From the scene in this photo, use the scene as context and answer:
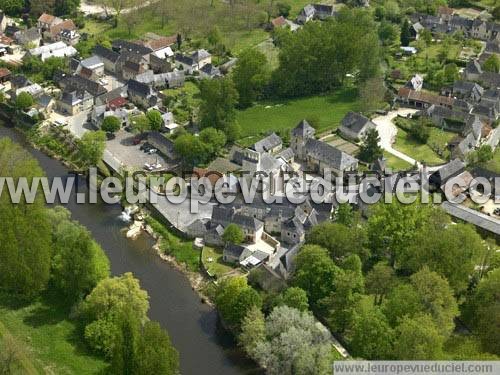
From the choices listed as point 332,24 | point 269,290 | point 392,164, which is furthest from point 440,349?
point 332,24

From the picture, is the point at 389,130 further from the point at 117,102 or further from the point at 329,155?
the point at 117,102

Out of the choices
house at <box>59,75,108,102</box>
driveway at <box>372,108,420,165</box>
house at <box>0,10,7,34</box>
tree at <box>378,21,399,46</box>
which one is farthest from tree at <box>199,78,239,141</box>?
house at <box>0,10,7,34</box>

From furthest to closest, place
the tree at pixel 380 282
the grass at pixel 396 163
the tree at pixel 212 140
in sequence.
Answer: the tree at pixel 212 140, the grass at pixel 396 163, the tree at pixel 380 282

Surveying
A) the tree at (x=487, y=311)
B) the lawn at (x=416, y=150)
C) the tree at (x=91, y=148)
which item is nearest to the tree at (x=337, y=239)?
the tree at (x=487, y=311)

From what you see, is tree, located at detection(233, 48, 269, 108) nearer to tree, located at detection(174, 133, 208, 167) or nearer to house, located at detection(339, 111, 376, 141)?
house, located at detection(339, 111, 376, 141)

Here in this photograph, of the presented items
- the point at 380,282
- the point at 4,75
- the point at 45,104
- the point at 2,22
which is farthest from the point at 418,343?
the point at 2,22

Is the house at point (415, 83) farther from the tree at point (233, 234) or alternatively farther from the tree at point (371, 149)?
the tree at point (233, 234)

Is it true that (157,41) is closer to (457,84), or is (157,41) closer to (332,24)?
(332,24)
